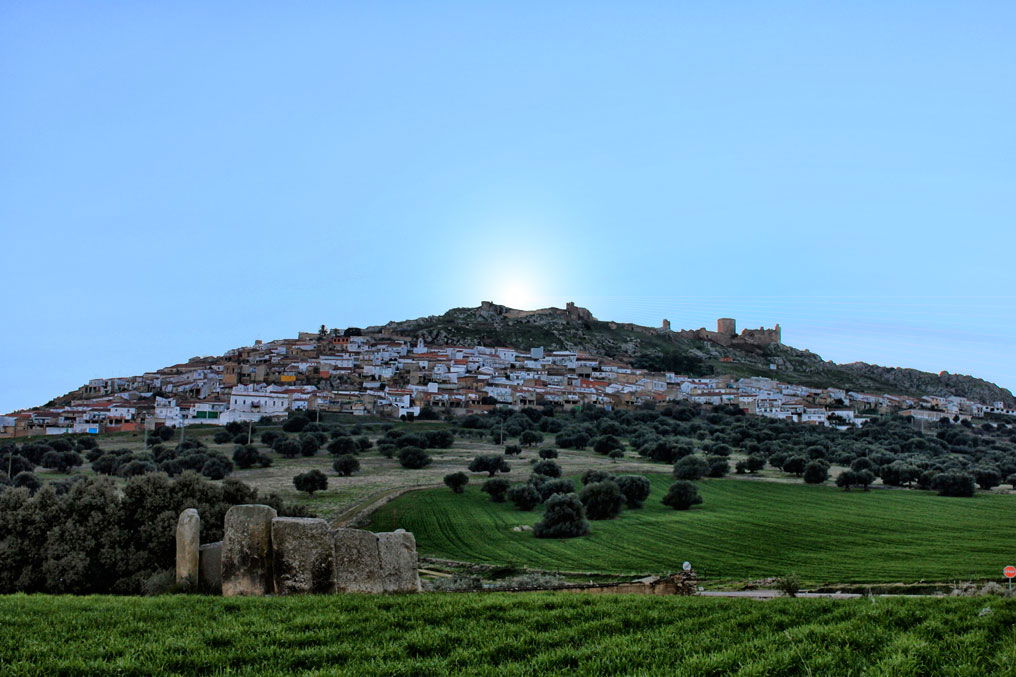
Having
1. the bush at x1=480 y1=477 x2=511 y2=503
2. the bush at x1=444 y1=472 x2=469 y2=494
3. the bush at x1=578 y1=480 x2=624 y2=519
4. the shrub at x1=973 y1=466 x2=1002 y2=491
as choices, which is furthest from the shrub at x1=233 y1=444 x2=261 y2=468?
the shrub at x1=973 y1=466 x2=1002 y2=491

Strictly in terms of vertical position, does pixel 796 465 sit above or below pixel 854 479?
above

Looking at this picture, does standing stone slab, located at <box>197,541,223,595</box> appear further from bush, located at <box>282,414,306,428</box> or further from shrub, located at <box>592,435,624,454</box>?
bush, located at <box>282,414,306,428</box>

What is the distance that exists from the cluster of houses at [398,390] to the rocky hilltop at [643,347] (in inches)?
442

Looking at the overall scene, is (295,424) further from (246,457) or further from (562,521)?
(562,521)

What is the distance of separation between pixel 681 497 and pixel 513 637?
120 ft

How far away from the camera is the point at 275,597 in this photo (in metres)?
9.45

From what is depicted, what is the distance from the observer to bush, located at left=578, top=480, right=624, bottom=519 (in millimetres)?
38031

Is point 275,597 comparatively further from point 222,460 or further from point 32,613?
point 222,460

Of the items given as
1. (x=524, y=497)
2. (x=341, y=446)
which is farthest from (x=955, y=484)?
(x=341, y=446)

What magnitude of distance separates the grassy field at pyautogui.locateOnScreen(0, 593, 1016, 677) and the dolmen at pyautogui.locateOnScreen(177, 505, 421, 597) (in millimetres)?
1420

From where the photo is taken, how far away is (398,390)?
345 ft

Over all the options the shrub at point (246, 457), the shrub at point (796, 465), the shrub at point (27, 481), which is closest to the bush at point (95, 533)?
the shrub at point (27, 481)

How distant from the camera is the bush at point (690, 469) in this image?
51.9 metres

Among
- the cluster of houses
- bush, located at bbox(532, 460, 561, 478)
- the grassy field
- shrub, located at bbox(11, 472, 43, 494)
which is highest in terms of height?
the cluster of houses
